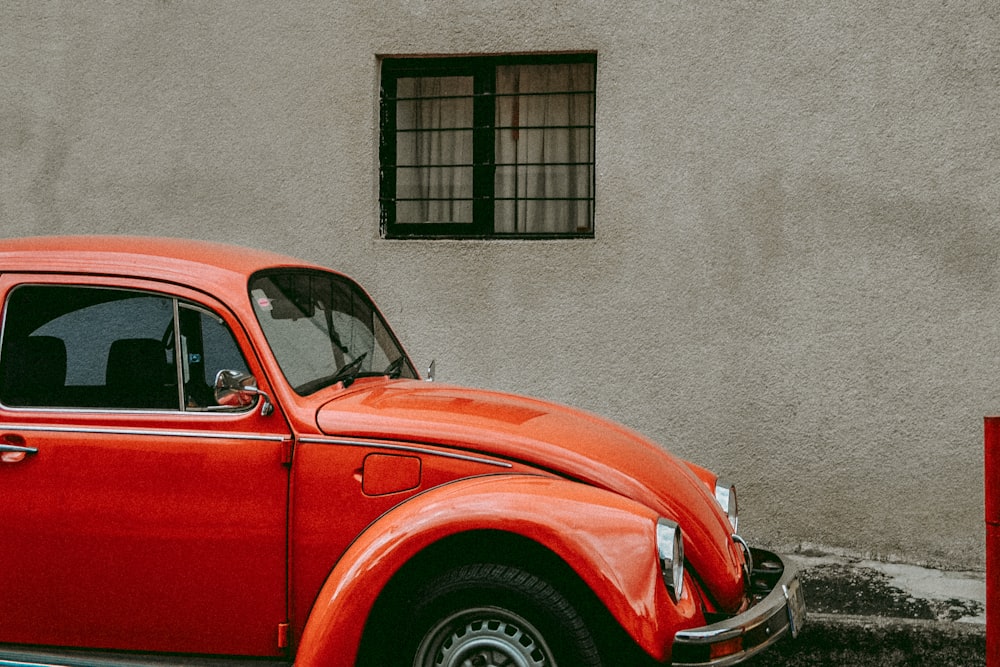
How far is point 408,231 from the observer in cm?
689

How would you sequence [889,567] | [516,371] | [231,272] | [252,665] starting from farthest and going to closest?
[516,371]
[889,567]
[231,272]
[252,665]

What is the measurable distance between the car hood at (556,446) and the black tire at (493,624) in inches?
17.8

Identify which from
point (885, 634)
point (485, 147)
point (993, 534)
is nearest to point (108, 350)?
point (993, 534)

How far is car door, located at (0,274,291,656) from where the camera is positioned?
3.30 metres

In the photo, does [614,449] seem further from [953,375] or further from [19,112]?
[19,112]

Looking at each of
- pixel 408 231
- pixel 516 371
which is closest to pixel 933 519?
pixel 516 371

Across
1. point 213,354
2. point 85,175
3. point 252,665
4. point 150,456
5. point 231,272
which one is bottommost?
point 252,665

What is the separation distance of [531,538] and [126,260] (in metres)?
1.85

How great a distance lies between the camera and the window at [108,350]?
11.4ft

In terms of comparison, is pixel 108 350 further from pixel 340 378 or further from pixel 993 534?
pixel 993 534

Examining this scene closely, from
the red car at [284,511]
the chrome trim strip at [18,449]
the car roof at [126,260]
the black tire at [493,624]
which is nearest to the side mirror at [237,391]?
the red car at [284,511]

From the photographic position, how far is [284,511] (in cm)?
329

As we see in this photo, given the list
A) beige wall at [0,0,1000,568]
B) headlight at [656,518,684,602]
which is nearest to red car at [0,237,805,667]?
headlight at [656,518,684,602]

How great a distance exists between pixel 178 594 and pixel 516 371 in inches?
136
